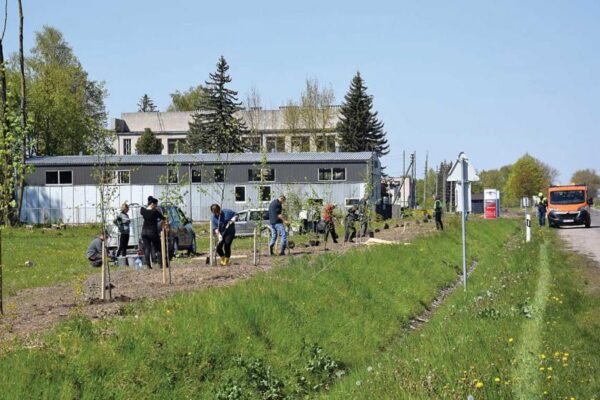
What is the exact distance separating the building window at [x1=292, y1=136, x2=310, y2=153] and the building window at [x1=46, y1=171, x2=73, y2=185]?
3154 cm

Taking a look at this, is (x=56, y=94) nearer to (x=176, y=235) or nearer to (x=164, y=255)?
(x=176, y=235)

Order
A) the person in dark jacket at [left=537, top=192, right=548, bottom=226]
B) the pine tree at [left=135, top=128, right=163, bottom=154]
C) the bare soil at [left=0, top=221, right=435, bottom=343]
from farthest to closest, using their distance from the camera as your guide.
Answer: the pine tree at [left=135, top=128, right=163, bottom=154]
the person in dark jacket at [left=537, top=192, right=548, bottom=226]
the bare soil at [left=0, top=221, right=435, bottom=343]

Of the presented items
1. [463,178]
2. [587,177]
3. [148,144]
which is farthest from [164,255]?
[587,177]

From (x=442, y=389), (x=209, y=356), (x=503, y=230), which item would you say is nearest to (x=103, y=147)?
(x=209, y=356)

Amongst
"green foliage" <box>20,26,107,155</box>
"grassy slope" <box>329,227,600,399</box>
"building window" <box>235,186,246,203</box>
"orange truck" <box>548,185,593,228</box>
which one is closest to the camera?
"grassy slope" <box>329,227,600,399</box>

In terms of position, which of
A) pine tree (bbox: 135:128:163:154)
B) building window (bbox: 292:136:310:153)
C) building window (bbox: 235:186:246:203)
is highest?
pine tree (bbox: 135:128:163:154)

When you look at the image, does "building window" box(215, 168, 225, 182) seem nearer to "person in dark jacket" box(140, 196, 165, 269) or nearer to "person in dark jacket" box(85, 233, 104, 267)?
"person in dark jacket" box(140, 196, 165, 269)

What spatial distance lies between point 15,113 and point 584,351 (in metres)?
7.90

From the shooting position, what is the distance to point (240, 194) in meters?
60.8

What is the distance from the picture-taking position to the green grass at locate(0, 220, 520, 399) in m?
7.90

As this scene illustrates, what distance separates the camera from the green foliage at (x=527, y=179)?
369 feet

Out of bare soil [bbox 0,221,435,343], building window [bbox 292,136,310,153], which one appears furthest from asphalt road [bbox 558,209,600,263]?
building window [bbox 292,136,310,153]

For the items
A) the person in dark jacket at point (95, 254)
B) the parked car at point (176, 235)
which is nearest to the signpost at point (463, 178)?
the parked car at point (176, 235)

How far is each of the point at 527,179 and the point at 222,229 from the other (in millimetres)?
98265
